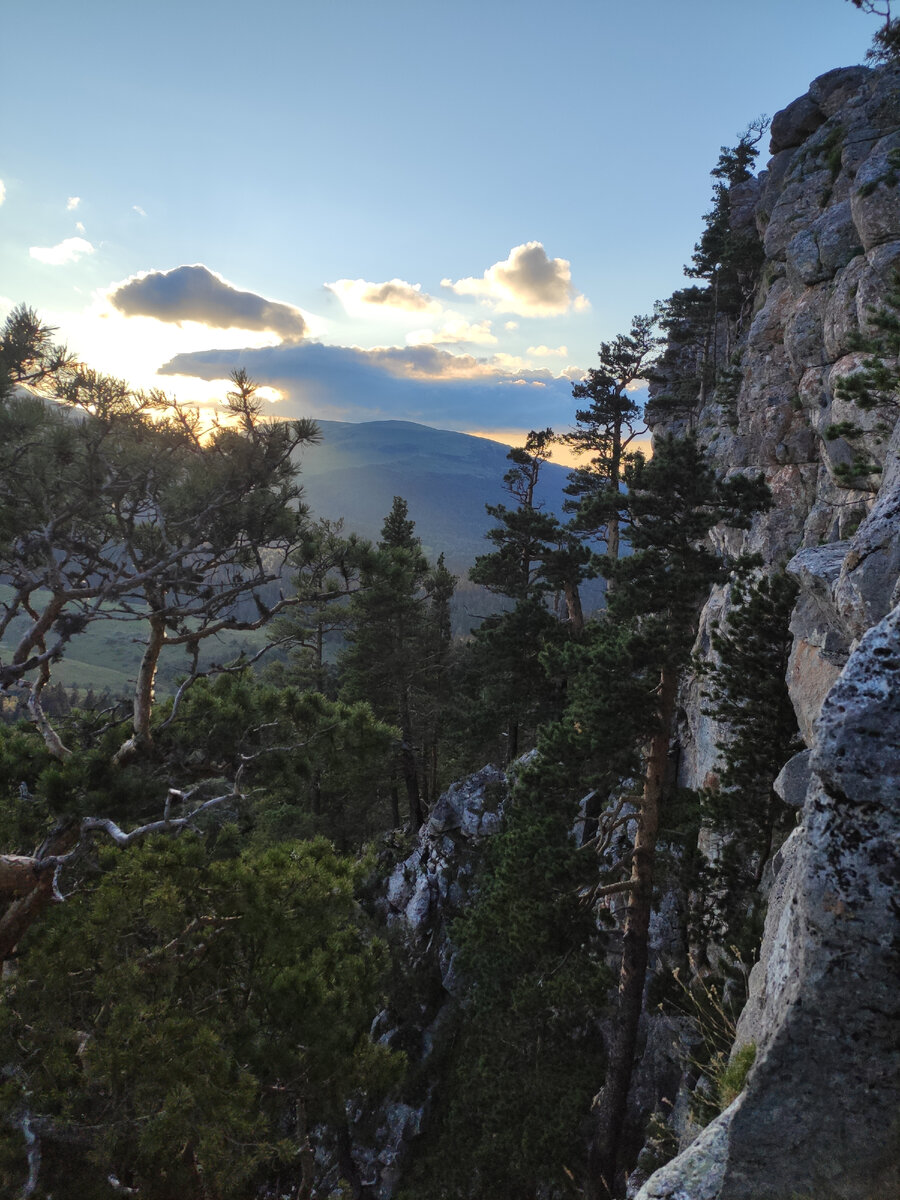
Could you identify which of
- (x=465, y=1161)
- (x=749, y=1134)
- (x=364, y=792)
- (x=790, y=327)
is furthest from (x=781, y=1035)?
(x=364, y=792)

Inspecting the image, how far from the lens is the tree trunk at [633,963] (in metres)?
12.0

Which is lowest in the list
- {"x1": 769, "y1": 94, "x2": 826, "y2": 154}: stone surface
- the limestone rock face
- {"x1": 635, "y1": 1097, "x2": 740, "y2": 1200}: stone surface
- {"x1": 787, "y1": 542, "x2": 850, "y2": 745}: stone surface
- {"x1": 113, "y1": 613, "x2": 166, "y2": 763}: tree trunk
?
the limestone rock face

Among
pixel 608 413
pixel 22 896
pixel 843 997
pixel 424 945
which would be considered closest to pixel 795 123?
pixel 608 413

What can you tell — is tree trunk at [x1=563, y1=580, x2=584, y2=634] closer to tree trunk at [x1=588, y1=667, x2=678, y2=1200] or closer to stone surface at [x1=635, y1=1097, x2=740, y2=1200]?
tree trunk at [x1=588, y1=667, x2=678, y2=1200]

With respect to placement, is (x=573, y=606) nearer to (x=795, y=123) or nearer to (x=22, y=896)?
(x=22, y=896)

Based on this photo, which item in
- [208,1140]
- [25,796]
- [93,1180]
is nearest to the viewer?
[208,1140]

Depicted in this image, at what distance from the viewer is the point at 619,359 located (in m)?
29.2

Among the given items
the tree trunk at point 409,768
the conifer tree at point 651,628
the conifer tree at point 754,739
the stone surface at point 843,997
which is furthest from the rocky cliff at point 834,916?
the tree trunk at point 409,768

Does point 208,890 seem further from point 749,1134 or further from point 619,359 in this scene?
point 619,359

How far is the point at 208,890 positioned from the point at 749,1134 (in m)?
6.76

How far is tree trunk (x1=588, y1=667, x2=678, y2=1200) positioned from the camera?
11992 millimetres

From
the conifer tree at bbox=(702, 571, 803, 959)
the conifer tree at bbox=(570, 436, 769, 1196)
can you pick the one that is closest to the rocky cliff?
the conifer tree at bbox=(702, 571, 803, 959)

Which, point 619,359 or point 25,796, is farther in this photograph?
point 619,359

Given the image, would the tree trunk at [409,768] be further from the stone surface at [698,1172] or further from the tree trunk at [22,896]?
the stone surface at [698,1172]
